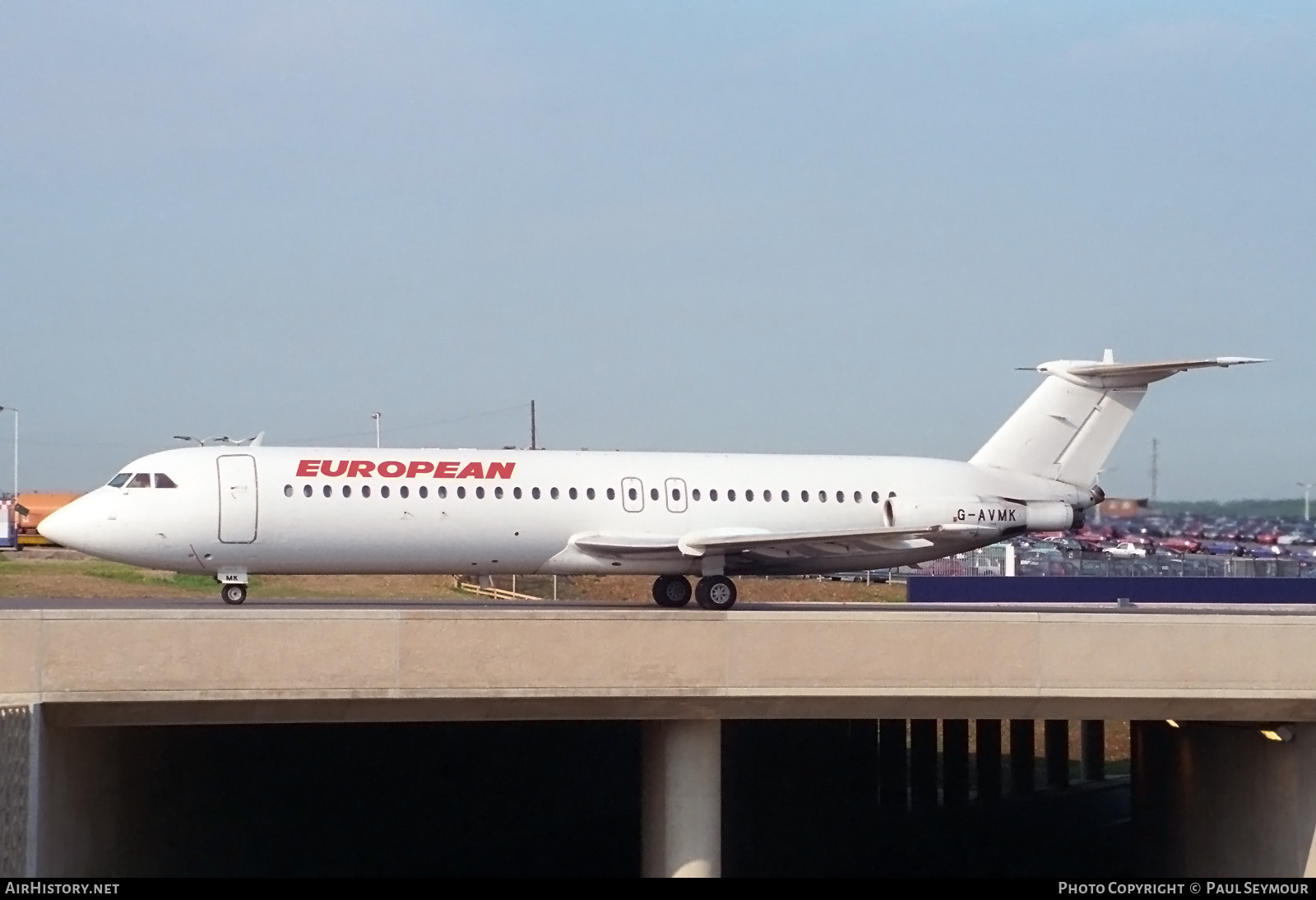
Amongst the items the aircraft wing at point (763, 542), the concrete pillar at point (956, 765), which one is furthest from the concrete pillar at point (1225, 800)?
the aircraft wing at point (763, 542)

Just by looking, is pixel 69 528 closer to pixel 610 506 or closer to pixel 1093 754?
pixel 610 506

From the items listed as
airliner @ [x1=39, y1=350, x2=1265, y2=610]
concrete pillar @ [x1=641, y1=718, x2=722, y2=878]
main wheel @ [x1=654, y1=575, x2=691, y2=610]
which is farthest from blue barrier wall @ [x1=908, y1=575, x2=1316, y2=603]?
concrete pillar @ [x1=641, y1=718, x2=722, y2=878]

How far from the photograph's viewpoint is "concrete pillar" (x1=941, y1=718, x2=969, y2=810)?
36.4 metres

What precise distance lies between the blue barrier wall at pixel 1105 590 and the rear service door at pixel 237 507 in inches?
712

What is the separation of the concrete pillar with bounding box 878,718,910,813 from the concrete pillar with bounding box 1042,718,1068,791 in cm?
447

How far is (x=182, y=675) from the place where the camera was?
20578 millimetres

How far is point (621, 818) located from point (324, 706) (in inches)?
472

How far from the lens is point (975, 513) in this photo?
33031 millimetres

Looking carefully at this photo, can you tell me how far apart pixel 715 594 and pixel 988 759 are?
11667 millimetres

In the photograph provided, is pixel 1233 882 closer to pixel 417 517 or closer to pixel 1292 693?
pixel 1292 693

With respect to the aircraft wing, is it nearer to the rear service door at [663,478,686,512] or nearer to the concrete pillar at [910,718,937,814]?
the rear service door at [663,478,686,512]

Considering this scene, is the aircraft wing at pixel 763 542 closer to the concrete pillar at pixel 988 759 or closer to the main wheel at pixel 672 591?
the main wheel at pixel 672 591

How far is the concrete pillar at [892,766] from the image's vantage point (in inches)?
1464

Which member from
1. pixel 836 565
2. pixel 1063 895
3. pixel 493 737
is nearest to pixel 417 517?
pixel 493 737
